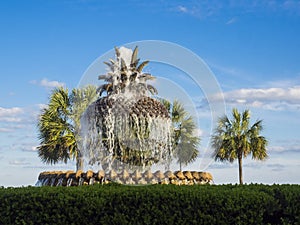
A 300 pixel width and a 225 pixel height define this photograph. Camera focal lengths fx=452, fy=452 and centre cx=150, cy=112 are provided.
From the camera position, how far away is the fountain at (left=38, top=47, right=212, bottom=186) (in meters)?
13.4

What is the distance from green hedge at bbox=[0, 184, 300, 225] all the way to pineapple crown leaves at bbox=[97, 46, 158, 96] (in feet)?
19.5

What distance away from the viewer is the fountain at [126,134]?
13.4 m

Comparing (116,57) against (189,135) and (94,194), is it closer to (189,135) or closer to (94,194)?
(189,135)

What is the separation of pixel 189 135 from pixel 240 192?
6.85 metres

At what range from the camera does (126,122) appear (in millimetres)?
13508

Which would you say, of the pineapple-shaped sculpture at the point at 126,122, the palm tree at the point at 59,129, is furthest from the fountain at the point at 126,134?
the palm tree at the point at 59,129

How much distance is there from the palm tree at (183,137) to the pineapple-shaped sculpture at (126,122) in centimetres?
38

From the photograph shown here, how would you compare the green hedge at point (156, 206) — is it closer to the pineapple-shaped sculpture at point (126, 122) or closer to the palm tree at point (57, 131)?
the pineapple-shaped sculpture at point (126, 122)

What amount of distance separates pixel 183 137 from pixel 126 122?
95.4 inches

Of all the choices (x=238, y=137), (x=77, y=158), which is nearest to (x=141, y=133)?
(x=77, y=158)

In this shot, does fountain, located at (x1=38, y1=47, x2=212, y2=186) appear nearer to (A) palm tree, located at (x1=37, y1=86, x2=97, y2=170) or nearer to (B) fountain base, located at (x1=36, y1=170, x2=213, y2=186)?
(B) fountain base, located at (x1=36, y1=170, x2=213, y2=186)

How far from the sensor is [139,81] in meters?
13.9

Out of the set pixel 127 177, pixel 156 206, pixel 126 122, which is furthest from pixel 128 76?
pixel 156 206

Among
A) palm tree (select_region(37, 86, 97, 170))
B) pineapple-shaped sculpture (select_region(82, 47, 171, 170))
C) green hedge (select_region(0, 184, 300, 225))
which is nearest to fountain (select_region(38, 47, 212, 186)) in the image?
pineapple-shaped sculpture (select_region(82, 47, 171, 170))
